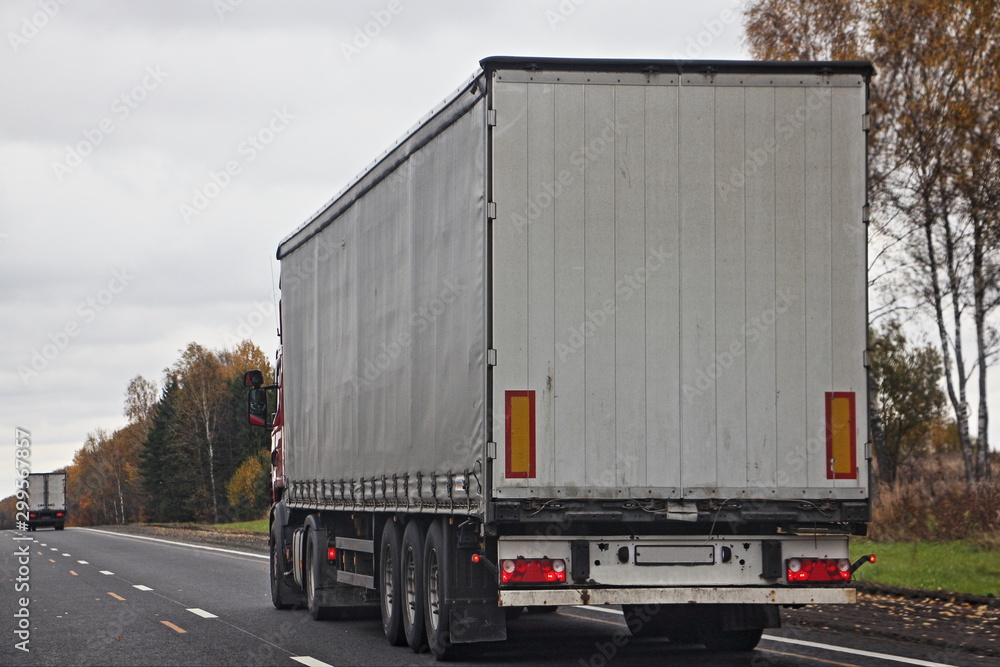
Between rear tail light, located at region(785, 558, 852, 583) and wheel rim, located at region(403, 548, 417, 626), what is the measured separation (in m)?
3.15

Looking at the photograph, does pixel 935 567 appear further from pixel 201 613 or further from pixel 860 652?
pixel 201 613

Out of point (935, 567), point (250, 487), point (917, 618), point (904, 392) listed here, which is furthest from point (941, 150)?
point (250, 487)

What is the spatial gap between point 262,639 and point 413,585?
7.86 feet

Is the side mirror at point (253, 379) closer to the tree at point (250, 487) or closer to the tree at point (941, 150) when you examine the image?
the tree at point (941, 150)

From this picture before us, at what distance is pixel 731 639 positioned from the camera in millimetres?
11523

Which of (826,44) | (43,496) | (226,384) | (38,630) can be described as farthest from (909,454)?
(226,384)

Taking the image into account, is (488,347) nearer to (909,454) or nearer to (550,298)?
(550,298)

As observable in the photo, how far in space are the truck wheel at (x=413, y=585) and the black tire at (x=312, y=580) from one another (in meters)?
3.28

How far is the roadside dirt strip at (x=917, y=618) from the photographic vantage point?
1160 cm

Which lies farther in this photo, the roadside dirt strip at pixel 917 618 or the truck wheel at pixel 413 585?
the roadside dirt strip at pixel 917 618

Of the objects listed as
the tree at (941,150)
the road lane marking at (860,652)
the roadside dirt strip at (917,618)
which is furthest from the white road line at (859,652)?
the tree at (941,150)

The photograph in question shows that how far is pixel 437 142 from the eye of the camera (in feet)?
36.3

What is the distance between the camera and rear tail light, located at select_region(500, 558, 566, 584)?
968 cm

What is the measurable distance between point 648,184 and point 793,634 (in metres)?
4.98
